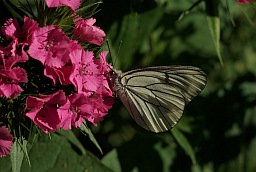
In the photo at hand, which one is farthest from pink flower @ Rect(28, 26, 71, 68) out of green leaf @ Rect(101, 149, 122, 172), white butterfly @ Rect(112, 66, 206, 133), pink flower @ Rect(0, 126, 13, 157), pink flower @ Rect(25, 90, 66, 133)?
green leaf @ Rect(101, 149, 122, 172)

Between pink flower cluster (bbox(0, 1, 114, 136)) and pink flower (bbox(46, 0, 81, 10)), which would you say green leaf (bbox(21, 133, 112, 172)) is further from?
pink flower (bbox(46, 0, 81, 10))

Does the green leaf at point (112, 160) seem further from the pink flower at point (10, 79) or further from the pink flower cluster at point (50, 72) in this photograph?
the pink flower at point (10, 79)

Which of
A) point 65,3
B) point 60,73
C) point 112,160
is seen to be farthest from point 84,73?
point 112,160

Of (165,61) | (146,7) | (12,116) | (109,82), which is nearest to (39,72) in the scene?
(12,116)

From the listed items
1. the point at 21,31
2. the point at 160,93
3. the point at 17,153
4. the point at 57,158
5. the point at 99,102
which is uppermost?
the point at 21,31

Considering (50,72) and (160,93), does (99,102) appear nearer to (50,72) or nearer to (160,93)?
(50,72)

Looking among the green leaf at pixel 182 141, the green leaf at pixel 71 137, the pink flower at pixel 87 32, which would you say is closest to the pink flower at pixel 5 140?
the pink flower at pixel 87 32
